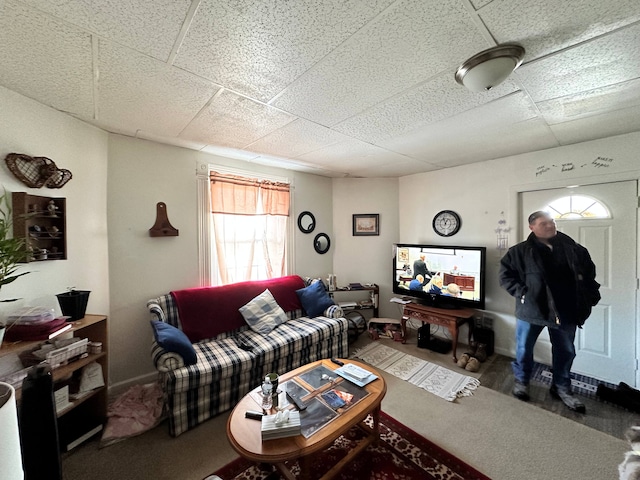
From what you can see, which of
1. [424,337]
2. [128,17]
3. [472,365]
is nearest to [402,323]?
[424,337]

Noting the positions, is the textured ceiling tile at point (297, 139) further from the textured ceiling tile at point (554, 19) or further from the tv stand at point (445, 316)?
the tv stand at point (445, 316)

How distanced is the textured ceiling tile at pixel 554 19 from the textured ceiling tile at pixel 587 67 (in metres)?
0.09

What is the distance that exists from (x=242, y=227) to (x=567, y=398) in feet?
11.6

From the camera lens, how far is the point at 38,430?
86 cm

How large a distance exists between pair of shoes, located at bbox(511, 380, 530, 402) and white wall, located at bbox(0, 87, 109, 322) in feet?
12.2

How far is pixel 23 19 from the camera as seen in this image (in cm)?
102

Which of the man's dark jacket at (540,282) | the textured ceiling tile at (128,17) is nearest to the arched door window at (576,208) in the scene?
the man's dark jacket at (540,282)

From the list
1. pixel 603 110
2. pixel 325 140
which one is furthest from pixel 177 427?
pixel 603 110

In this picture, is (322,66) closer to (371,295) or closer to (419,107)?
(419,107)

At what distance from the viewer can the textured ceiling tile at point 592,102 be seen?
1.57 meters

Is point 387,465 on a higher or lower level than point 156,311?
lower

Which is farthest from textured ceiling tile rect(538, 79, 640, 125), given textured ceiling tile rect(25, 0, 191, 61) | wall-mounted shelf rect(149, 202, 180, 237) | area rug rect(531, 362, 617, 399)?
wall-mounted shelf rect(149, 202, 180, 237)

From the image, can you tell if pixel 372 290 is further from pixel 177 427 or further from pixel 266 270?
pixel 177 427

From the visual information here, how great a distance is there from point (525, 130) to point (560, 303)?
1532 millimetres
